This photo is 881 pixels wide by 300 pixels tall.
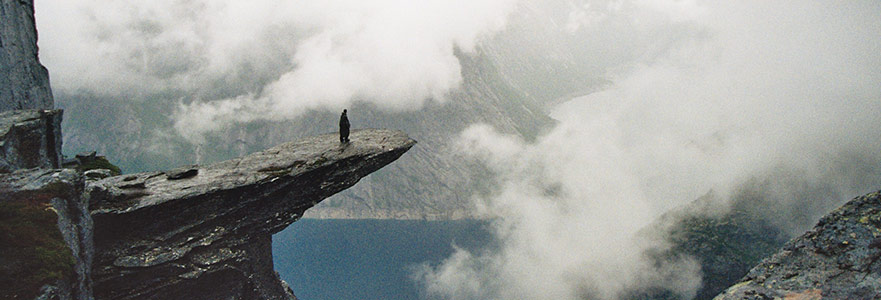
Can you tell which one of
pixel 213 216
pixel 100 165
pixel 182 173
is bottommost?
pixel 213 216

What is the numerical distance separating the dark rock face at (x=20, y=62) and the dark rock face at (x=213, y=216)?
972 centimetres

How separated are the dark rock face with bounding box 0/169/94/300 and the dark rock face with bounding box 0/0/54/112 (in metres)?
12.3

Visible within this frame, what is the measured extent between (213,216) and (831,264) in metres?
27.1

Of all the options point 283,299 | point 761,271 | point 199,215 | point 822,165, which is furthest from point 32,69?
point 822,165

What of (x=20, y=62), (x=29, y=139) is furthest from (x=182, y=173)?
(x=20, y=62)

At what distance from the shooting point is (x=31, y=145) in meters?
20.2

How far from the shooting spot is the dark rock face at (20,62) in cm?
2488

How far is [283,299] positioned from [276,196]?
8067mm

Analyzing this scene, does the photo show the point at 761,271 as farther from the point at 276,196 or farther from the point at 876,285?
the point at 276,196

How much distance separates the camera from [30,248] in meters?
15.3

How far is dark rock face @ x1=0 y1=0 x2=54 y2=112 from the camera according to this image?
81.6 feet

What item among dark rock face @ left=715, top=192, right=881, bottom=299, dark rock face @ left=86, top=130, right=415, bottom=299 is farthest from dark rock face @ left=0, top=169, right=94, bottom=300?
dark rock face @ left=715, top=192, right=881, bottom=299

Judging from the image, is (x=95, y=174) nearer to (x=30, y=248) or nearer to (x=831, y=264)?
(x=30, y=248)

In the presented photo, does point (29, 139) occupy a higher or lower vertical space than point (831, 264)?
higher
